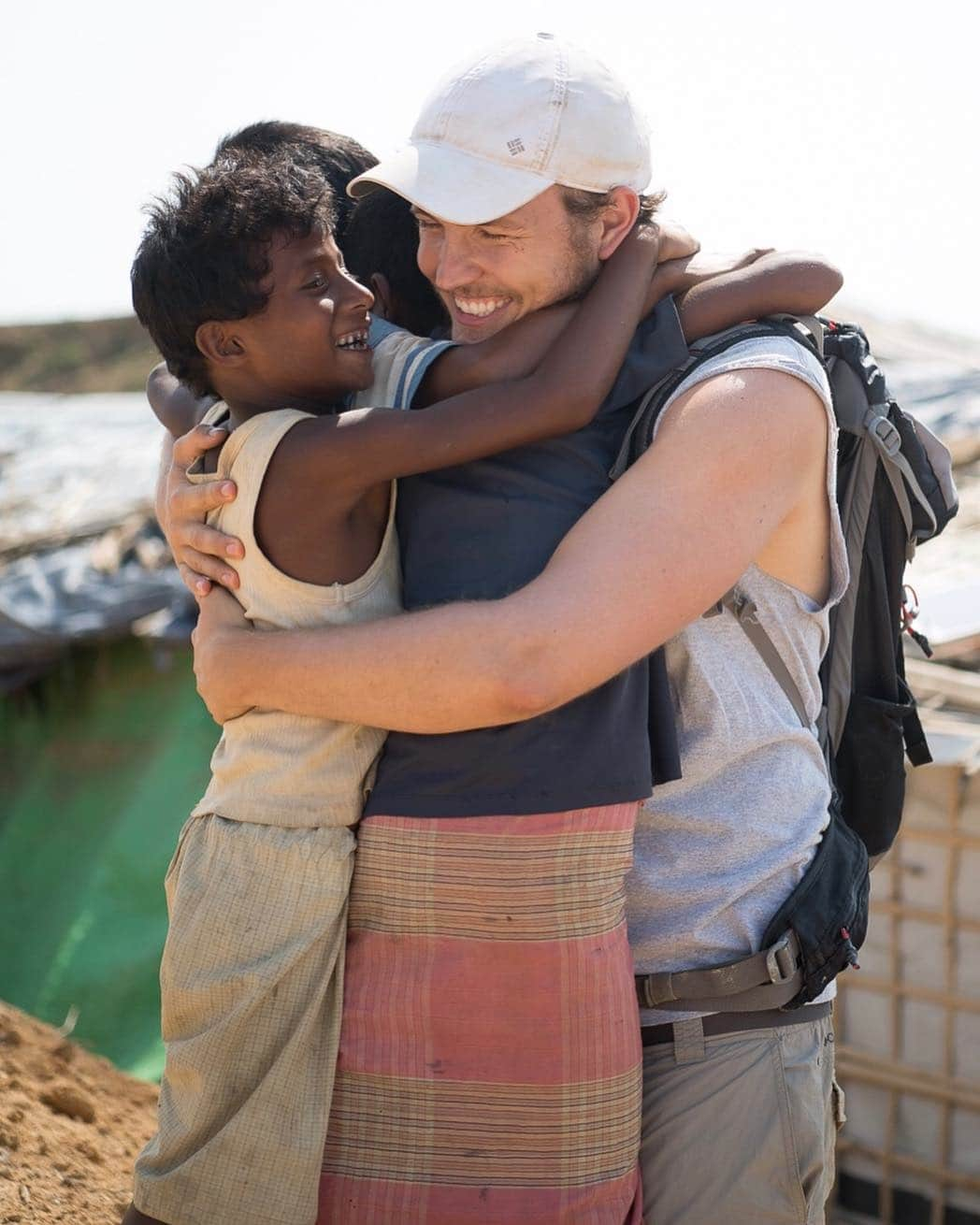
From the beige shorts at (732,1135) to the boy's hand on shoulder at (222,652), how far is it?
78 centimetres

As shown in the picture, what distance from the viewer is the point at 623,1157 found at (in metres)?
1.89

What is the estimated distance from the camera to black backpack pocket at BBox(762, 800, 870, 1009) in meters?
1.97

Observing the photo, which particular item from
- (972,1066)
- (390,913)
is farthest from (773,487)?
(972,1066)

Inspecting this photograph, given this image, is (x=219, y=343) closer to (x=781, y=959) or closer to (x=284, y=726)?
(x=284, y=726)

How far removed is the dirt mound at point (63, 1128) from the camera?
2.85 meters

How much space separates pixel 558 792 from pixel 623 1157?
1.69 ft

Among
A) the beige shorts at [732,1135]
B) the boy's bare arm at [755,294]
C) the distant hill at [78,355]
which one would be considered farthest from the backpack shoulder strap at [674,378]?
the distant hill at [78,355]

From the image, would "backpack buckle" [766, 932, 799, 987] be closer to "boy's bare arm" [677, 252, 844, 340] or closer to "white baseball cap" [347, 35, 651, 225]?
"boy's bare arm" [677, 252, 844, 340]

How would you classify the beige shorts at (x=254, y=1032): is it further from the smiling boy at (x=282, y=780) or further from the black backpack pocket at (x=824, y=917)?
the black backpack pocket at (x=824, y=917)

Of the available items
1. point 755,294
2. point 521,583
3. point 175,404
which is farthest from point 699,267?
point 175,404

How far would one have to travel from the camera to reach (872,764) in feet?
7.61

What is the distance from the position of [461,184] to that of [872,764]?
114 centimetres

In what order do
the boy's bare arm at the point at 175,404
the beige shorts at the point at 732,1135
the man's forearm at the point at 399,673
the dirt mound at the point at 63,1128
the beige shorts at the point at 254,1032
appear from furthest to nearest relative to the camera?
the dirt mound at the point at 63,1128, the boy's bare arm at the point at 175,404, the beige shorts at the point at 732,1135, the beige shorts at the point at 254,1032, the man's forearm at the point at 399,673

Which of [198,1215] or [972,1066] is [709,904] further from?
[972,1066]
